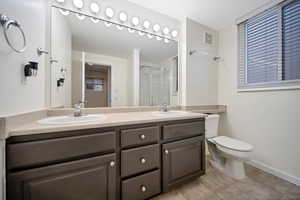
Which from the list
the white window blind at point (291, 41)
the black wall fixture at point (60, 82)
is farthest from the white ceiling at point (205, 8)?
the black wall fixture at point (60, 82)

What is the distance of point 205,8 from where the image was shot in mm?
1758

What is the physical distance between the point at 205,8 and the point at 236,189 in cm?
223

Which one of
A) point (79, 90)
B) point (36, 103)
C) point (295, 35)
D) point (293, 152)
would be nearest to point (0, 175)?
point (36, 103)

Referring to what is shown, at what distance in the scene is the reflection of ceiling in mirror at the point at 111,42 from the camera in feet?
4.82

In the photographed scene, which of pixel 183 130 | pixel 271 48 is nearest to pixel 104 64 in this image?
pixel 183 130

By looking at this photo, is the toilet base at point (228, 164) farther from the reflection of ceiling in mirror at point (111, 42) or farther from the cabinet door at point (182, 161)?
the reflection of ceiling in mirror at point (111, 42)

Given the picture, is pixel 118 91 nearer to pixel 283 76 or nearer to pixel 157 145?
pixel 157 145

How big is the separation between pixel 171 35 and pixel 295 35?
1.46 meters

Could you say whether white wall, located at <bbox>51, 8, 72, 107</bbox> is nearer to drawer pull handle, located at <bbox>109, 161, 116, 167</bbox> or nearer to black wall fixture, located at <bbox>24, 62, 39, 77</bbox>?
black wall fixture, located at <bbox>24, 62, 39, 77</bbox>

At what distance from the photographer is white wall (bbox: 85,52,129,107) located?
1.57 meters

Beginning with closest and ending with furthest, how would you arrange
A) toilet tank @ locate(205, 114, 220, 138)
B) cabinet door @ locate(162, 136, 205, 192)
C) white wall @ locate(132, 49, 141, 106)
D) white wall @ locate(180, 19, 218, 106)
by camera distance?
cabinet door @ locate(162, 136, 205, 192)
white wall @ locate(132, 49, 141, 106)
toilet tank @ locate(205, 114, 220, 138)
white wall @ locate(180, 19, 218, 106)

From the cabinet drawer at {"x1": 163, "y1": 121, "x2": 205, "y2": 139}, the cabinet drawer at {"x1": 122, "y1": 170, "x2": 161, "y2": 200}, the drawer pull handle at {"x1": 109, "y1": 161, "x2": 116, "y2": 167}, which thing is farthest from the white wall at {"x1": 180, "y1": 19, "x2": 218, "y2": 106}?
the drawer pull handle at {"x1": 109, "y1": 161, "x2": 116, "y2": 167}

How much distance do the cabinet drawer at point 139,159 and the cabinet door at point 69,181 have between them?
90mm

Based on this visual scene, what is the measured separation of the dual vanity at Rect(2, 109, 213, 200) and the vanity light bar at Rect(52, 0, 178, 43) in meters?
1.24
